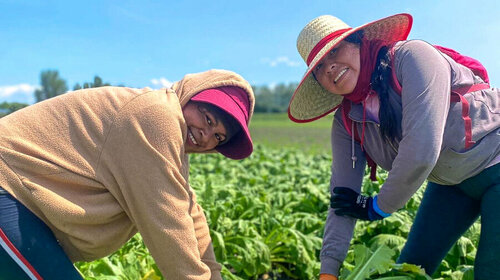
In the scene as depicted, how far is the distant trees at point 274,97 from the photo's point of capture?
73750mm

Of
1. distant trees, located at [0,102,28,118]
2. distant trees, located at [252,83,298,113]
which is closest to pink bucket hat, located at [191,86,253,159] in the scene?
distant trees, located at [0,102,28,118]

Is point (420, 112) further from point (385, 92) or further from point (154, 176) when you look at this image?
point (154, 176)

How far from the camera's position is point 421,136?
1.88 m

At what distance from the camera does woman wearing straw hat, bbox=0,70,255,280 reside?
1.77m

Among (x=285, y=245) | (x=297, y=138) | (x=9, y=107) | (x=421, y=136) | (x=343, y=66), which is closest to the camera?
(x=421, y=136)

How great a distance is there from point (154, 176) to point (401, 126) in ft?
4.10

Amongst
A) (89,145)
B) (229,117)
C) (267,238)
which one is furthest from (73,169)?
(267,238)

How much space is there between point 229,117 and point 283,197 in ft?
13.0

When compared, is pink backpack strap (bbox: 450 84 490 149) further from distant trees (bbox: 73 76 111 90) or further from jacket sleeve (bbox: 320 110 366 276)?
distant trees (bbox: 73 76 111 90)

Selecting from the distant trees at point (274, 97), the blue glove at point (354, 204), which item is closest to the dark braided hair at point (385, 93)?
the blue glove at point (354, 204)

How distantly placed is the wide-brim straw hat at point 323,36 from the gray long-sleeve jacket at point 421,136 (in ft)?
0.61

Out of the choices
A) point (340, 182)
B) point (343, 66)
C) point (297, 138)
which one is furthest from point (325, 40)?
point (297, 138)

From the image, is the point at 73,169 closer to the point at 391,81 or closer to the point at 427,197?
the point at 391,81

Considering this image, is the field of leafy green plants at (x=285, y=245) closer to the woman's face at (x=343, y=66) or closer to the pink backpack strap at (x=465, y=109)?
the pink backpack strap at (x=465, y=109)
